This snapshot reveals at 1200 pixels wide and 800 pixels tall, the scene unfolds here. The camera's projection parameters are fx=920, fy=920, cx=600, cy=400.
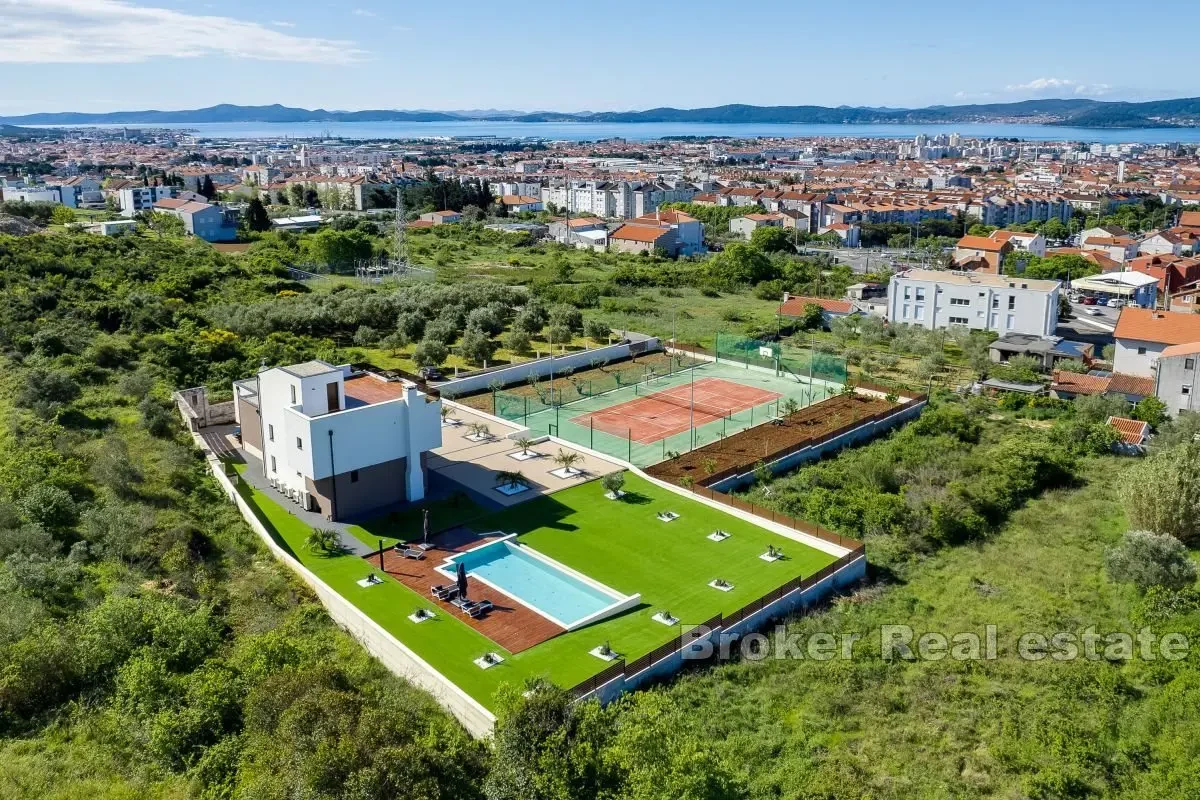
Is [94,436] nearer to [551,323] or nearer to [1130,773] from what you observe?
[551,323]

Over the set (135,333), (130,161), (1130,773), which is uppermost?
(130,161)

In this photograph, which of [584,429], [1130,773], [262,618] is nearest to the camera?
[1130,773]

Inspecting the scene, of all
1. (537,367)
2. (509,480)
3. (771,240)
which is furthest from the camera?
(771,240)

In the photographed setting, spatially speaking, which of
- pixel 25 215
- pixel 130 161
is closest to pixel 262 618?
pixel 25 215

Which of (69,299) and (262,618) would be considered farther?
(69,299)

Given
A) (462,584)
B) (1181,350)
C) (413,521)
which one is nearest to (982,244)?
(1181,350)

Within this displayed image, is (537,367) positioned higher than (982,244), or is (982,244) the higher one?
(982,244)

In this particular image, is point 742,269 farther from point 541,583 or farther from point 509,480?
point 541,583
